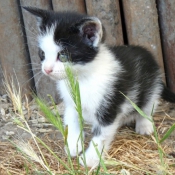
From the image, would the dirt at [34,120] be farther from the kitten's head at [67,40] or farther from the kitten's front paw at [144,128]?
the kitten's head at [67,40]

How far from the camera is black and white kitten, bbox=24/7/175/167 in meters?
2.48

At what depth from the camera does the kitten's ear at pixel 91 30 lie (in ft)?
7.91

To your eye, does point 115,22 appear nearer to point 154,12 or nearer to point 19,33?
point 154,12

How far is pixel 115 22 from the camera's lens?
11.1 ft

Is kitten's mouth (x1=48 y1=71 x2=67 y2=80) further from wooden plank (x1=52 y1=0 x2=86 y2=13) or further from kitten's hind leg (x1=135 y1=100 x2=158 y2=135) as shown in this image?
wooden plank (x1=52 y1=0 x2=86 y2=13)

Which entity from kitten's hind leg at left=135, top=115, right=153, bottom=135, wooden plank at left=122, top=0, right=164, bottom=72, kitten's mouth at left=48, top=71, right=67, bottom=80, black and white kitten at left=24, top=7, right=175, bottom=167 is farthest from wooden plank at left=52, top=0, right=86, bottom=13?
kitten's mouth at left=48, top=71, right=67, bottom=80

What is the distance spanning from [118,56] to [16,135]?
1.01 meters

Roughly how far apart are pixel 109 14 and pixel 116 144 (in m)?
1.00

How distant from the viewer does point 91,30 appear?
2.50 metres

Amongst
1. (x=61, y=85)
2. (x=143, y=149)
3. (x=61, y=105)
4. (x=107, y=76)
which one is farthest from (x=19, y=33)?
(x=143, y=149)

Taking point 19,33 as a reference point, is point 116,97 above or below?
below

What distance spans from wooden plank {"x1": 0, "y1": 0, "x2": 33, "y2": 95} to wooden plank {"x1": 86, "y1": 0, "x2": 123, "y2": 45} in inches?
25.0

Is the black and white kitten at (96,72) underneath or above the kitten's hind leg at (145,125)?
above

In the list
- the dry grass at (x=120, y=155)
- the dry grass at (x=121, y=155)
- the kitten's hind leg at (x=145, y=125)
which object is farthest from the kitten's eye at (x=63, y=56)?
the kitten's hind leg at (x=145, y=125)
